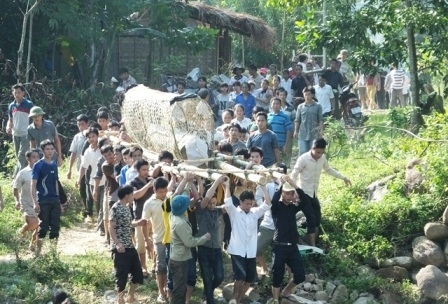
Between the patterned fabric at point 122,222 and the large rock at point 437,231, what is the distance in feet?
13.7

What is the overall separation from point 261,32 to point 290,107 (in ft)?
23.1

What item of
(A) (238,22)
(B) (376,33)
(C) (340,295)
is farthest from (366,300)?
(A) (238,22)

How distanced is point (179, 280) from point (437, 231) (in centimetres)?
385

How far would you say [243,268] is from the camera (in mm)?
10547

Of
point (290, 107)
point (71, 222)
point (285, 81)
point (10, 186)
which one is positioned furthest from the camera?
point (285, 81)

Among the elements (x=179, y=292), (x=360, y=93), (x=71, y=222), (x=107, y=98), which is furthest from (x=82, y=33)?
(x=179, y=292)

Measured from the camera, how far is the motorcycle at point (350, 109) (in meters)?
18.6

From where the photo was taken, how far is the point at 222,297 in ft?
36.5

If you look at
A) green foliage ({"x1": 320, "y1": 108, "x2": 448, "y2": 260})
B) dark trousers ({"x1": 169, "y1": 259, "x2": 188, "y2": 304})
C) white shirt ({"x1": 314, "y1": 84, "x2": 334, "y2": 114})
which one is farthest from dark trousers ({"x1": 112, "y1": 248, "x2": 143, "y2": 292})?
white shirt ({"x1": 314, "y1": 84, "x2": 334, "y2": 114})

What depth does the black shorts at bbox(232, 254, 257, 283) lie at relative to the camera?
415 inches

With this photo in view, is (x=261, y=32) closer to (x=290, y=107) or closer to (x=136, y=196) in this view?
(x=290, y=107)

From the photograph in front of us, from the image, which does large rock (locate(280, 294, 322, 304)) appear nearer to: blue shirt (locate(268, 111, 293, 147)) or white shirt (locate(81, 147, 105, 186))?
white shirt (locate(81, 147, 105, 186))

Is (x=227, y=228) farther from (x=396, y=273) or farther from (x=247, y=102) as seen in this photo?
(x=247, y=102)

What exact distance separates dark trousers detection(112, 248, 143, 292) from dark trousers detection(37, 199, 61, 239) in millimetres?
1720
